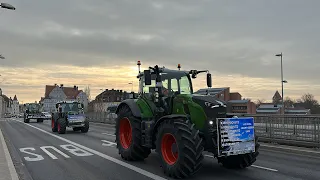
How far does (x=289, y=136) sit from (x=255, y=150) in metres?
6.19

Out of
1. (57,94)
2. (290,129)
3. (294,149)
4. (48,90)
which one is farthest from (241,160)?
(48,90)

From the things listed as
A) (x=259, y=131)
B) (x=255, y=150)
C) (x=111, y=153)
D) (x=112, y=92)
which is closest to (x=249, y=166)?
(x=255, y=150)

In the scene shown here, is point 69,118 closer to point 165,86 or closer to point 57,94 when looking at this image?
point 165,86

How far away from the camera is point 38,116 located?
41312 millimetres

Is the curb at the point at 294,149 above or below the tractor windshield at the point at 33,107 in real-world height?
below

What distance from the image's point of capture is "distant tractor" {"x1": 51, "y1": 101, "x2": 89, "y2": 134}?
2086 centimetres

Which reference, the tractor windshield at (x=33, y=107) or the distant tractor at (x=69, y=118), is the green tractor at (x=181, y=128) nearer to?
the distant tractor at (x=69, y=118)

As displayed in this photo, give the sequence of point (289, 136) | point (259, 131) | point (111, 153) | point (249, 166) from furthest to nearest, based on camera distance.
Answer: point (259, 131), point (289, 136), point (111, 153), point (249, 166)

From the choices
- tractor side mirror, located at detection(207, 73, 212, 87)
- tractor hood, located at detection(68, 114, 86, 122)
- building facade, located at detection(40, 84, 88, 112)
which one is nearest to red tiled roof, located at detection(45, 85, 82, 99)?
building facade, located at detection(40, 84, 88, 112)

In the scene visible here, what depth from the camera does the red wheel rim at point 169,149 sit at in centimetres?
759

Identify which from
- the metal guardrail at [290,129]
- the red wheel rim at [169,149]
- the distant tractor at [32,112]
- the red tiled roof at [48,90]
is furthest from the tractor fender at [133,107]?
the red tiled roof at [48,90]

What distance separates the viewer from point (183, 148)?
22.8 feet

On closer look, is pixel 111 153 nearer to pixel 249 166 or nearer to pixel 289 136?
pixel 249 166

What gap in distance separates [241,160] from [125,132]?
4.27 m
